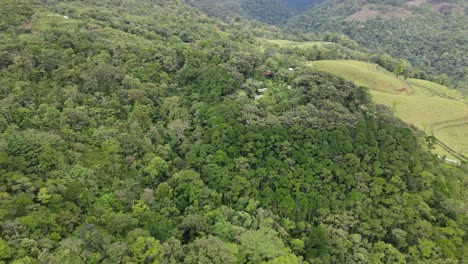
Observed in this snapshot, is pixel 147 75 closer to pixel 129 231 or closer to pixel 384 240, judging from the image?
pixel 129 231

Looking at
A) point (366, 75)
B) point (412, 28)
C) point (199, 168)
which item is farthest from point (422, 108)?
point (412, 28)

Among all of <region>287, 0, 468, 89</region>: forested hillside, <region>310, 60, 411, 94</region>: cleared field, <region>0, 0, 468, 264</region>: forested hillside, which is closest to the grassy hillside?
<region>310, 60, 411, 94</region>: cleared field

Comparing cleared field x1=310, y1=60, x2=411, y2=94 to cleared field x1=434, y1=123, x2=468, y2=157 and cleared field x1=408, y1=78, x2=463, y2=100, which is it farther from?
cleared field x1=434, y1=123, x2=468, y2=157

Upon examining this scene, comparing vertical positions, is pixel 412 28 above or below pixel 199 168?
above

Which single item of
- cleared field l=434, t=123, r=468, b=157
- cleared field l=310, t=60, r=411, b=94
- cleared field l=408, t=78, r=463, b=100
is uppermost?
cleared field l=310, t=60, r=411, b=94

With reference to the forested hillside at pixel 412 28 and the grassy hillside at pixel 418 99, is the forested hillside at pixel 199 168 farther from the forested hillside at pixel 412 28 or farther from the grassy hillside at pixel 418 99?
the forested hillside at pixel 412 28

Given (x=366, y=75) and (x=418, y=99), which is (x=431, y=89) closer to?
(x=418, y=99)

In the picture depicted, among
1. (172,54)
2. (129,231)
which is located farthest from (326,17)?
(129,231)
